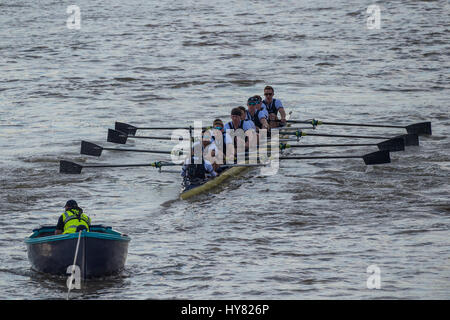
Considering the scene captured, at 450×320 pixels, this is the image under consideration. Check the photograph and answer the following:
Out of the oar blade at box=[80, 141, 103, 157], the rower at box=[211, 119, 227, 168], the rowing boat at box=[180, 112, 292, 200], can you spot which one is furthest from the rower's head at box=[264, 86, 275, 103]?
the oar blade at box=[80, 141, 103, 157]

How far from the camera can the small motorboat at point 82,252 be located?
Answer: 1353cm

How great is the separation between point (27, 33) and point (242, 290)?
4014cm

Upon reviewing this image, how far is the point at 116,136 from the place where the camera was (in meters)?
25.6

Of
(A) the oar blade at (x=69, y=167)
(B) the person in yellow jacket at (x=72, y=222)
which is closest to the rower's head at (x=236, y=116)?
(A) the oar blade at (x=69, y=167)

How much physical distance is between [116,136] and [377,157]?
8304 millimetres

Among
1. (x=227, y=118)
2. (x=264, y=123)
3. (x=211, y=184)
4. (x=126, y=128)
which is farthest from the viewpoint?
(x=227, y=118)

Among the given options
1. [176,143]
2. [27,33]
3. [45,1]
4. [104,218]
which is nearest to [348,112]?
[176,143]

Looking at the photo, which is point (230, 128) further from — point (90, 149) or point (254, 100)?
point (90, 149)

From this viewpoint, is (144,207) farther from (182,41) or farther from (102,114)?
(182,41)

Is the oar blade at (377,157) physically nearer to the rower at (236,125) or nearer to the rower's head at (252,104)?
the rower at (236,125)

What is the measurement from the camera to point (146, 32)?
5059cm

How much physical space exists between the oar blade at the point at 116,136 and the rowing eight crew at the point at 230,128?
177 inches

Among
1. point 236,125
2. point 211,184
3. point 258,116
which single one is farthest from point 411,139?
point 211,184

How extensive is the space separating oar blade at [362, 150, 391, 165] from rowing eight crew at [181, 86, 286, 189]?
3057mm
